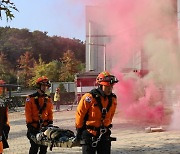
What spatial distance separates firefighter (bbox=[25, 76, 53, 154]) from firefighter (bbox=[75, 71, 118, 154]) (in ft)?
5.43

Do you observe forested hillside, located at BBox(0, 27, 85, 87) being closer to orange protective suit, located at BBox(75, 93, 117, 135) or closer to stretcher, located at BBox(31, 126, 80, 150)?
stretcher, located at BBox(31, 126, 80, 150)

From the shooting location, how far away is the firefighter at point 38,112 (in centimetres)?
733

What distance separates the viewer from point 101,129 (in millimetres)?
5910

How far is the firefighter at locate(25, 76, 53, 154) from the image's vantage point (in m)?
7.33

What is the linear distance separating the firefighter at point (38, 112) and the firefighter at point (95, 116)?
1656mm

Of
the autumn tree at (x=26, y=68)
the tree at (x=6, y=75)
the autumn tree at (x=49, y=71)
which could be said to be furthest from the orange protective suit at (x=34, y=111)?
the autumn tree at (x=26, y=68)

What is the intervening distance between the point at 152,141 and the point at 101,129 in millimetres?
4967

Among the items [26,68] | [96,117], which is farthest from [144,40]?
[26,68]

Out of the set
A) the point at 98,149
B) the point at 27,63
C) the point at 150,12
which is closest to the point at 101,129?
the point at 98,149

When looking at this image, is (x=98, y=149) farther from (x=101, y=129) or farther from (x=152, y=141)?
(x=152, y=141)

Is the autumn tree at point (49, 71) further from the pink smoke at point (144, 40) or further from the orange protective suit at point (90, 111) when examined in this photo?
the orange protective suit at point (90, 111)

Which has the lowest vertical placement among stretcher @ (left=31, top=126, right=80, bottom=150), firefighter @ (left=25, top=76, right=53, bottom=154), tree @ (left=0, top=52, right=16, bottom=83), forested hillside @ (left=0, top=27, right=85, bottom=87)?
stretcher @ (left=31, top=126, right=80, bottom=150)

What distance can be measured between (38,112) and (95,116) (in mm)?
1901

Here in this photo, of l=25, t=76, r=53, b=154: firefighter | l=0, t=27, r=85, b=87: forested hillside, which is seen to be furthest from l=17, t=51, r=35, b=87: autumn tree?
l=25, t=76, r=53, b=154: firefighter
